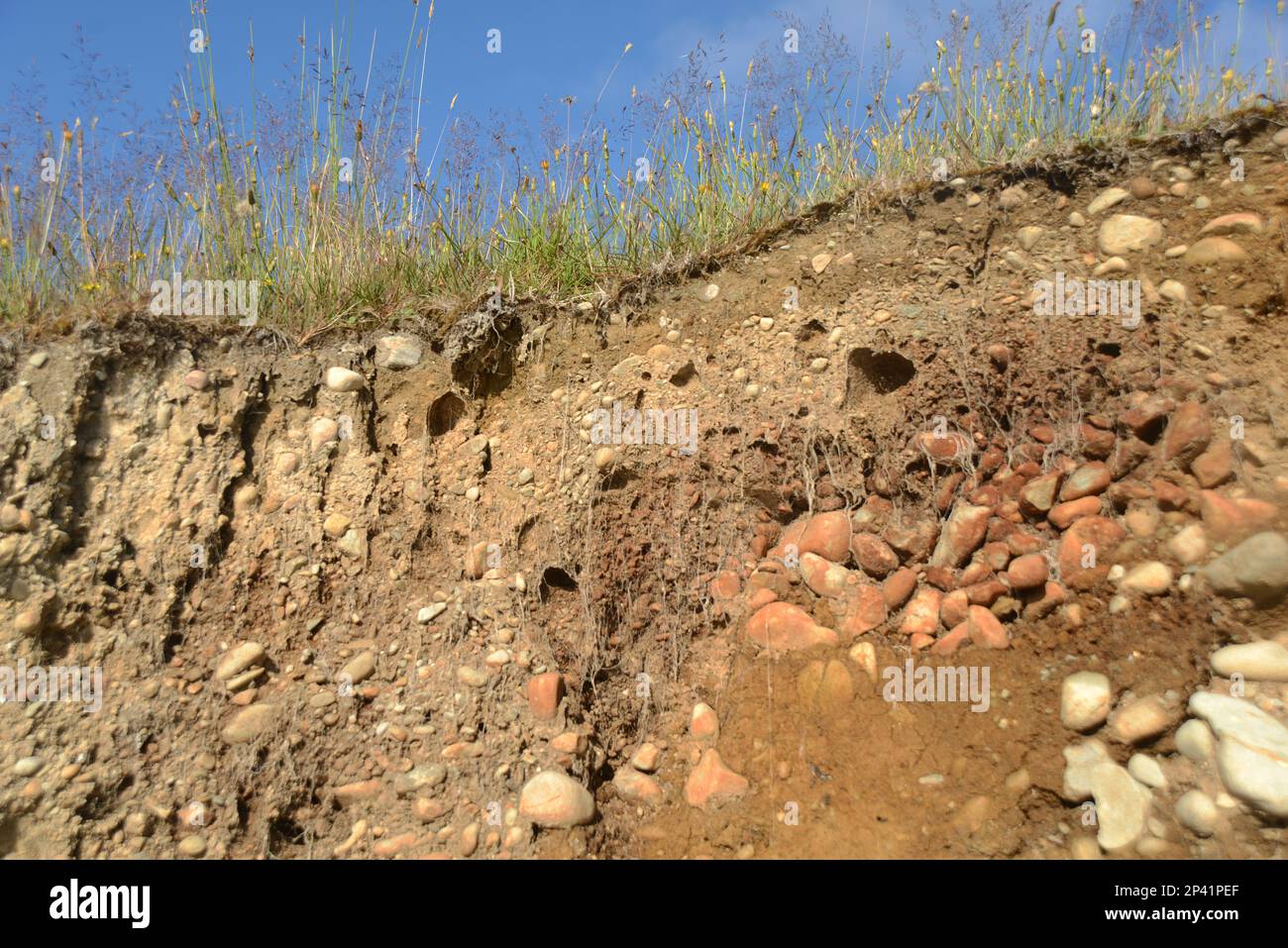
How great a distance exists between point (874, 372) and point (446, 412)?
1.93m

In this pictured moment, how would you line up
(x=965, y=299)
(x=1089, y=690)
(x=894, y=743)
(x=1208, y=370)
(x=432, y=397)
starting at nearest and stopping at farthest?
(x=1089, y=690) → (x=894, y=743) → (x=1208, y=370) → (x=965, y=299) → (x=432, y=397)

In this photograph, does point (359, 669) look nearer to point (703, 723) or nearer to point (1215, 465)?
point (703, 723)

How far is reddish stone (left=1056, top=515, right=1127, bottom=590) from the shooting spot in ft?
8.54

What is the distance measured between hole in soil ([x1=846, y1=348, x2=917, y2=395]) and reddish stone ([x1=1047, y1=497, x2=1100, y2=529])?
81cm

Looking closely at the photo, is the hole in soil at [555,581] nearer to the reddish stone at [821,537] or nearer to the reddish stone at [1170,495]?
the reddish stone at [821,537]

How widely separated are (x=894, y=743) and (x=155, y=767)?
2.64 m

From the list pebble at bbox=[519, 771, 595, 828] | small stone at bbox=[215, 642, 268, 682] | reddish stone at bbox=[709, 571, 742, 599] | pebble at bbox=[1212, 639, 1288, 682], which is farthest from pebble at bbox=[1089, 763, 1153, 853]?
small stone at bbox=[215, 642, 268, 682]

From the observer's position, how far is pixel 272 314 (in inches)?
147

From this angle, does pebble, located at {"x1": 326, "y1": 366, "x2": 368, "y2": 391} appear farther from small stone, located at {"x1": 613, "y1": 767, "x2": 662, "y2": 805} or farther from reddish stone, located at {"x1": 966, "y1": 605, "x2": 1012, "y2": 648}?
reddish stone, located at {"x1": 966, "y1": 605, "x2": 1012, "y2": 648}

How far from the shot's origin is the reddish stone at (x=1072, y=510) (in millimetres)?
2717

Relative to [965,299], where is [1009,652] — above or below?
below

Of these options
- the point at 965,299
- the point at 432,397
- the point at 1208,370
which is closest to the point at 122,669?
the point at 432,397

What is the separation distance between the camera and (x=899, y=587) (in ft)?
→ 9.43

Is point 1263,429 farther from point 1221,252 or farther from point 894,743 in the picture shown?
point 894,743
